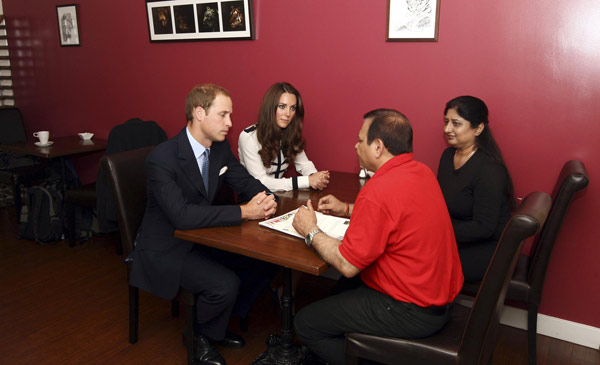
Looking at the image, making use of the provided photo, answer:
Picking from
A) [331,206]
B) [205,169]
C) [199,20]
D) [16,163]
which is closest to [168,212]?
[205,169]

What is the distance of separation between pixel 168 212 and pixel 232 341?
92 centimetres

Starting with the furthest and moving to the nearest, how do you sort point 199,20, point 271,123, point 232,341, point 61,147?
point 61,147, point 199,20, point 271,123, point 232,341

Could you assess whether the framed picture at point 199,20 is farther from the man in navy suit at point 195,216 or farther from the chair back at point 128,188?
the chair back at point 128,188

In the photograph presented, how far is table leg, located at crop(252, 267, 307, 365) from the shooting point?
6.89 ft

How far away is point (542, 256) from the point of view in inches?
83.0

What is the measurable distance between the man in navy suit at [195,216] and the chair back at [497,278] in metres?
1.00

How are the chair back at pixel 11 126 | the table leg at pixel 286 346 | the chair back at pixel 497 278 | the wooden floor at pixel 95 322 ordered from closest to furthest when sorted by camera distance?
the chair back at pixel 497 278 < the table leg at pixel 286 346 < the wooden floor at pixel 95 322 < the chair back at pixel 11 126

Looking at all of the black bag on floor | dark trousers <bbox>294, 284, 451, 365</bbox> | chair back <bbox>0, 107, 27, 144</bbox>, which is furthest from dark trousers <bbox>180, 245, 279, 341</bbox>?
chair back <bbox>0, 107, 27, 144</bbox>

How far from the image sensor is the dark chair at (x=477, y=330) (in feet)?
4.52

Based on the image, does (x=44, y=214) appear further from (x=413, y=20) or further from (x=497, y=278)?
(x=497, y=278)

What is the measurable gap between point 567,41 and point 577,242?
1.09m

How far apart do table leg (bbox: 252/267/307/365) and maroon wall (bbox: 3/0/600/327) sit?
48.9 inches

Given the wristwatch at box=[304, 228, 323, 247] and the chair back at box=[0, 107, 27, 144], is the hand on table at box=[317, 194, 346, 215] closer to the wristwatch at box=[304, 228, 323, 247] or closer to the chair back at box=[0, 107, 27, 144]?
the wristwatch at box=[304, 228, 323, 247]

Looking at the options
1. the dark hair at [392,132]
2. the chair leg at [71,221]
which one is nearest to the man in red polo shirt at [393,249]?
the dark hair at [392,132]
